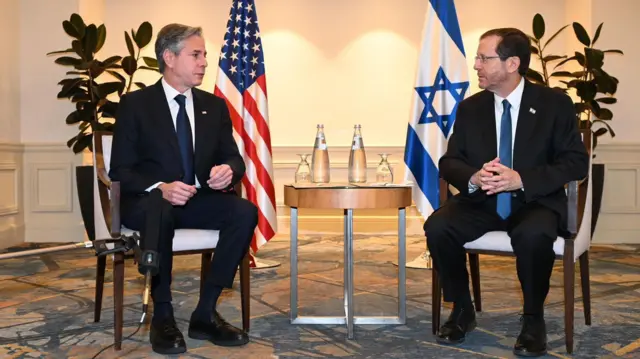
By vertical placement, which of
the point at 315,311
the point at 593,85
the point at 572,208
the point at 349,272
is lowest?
the point at 315,311

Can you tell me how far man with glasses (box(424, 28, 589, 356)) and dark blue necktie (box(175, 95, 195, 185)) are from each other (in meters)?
1.09

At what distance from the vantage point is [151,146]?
3.09 meters

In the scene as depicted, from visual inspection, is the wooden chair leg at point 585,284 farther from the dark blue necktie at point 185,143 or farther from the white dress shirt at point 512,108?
the dark blue necktie at point 185,143

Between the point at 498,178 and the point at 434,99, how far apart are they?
2.00 meters

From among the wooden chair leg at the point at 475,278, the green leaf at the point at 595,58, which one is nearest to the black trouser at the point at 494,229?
the wooden chair leg at the point at 475,278

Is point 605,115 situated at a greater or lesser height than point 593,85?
lesser

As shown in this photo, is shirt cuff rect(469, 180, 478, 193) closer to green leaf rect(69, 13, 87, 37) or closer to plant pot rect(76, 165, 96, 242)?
plant pot rect(76, 165, 96, 242)

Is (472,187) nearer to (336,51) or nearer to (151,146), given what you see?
(151,146)

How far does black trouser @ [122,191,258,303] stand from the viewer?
2.83 metres

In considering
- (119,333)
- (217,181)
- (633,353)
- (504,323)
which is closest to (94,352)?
(119,333)

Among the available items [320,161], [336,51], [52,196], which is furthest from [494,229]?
[52,196]

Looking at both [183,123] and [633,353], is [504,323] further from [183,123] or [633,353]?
[183,123]

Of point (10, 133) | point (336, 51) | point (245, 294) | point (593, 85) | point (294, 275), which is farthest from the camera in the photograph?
point (336, 51)

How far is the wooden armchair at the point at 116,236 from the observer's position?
9.17 ft
